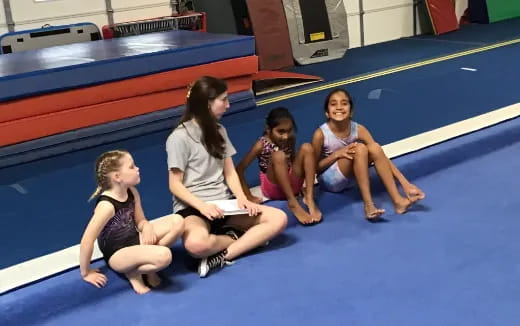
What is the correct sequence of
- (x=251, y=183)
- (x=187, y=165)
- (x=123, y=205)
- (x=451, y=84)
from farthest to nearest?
1. (x=451, y=84)
2. (x=251, y=183)
3. (x=187, y=165)
4. (x=123, y=205)

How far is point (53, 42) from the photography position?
6281 mm

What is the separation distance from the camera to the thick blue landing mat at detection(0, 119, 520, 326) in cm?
260

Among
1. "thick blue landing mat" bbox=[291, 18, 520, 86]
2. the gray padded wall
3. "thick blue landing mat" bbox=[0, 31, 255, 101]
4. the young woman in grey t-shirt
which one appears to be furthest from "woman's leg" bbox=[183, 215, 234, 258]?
the gray padded wall

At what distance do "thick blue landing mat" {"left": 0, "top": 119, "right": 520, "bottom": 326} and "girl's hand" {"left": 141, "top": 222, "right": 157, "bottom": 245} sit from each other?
0.70ft

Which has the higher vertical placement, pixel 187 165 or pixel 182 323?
pixel 187 165

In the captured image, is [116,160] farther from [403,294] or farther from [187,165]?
[403,294]

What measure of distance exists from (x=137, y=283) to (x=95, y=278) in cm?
18

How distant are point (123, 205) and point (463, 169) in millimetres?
2244

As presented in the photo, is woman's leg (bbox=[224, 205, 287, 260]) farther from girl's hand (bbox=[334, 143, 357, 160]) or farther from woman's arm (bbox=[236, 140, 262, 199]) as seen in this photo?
girl's hand (bbox=[334, 143, 357, 160])

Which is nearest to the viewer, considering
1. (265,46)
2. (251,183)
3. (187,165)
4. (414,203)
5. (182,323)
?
(182,323)

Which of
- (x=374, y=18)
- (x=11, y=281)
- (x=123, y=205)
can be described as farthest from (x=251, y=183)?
(x=374, y=18)

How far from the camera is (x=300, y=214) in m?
3.40

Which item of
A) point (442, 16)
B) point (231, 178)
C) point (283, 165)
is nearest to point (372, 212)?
point (283, 165)

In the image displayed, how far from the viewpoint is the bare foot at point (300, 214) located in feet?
11.1
